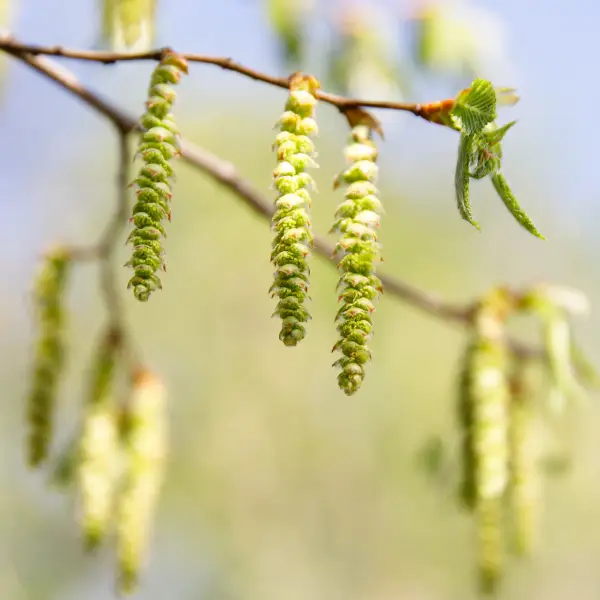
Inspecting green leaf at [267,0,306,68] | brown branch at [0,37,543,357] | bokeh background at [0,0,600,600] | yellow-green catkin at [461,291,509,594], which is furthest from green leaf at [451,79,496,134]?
bokeh background at [0,0,600,600]

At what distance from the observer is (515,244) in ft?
32.8

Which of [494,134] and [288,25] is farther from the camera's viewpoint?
[288,25]

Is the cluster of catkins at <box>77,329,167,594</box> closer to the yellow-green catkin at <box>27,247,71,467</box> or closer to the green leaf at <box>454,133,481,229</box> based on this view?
the yellow-green catkin at <box>27,247,71,467</box>

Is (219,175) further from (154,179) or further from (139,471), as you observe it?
(154,179)

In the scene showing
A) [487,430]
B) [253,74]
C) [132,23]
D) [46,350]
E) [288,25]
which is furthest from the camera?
[288,25]

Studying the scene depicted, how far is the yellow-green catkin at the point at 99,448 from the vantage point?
2042 mm

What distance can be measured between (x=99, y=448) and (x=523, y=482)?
986mm

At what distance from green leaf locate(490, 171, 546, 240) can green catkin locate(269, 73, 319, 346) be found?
0.23 meters

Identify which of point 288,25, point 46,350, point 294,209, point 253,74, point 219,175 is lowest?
point 294,209

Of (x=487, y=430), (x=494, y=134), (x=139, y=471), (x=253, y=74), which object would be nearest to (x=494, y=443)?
(x=487, y=430)

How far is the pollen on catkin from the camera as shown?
1051 millimetres

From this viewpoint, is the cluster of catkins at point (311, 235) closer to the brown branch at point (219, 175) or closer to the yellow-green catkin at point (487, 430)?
the brown branch at point (219, 175)

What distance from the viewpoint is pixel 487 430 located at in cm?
190

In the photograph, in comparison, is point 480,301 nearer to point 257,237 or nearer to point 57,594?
point 57,594
